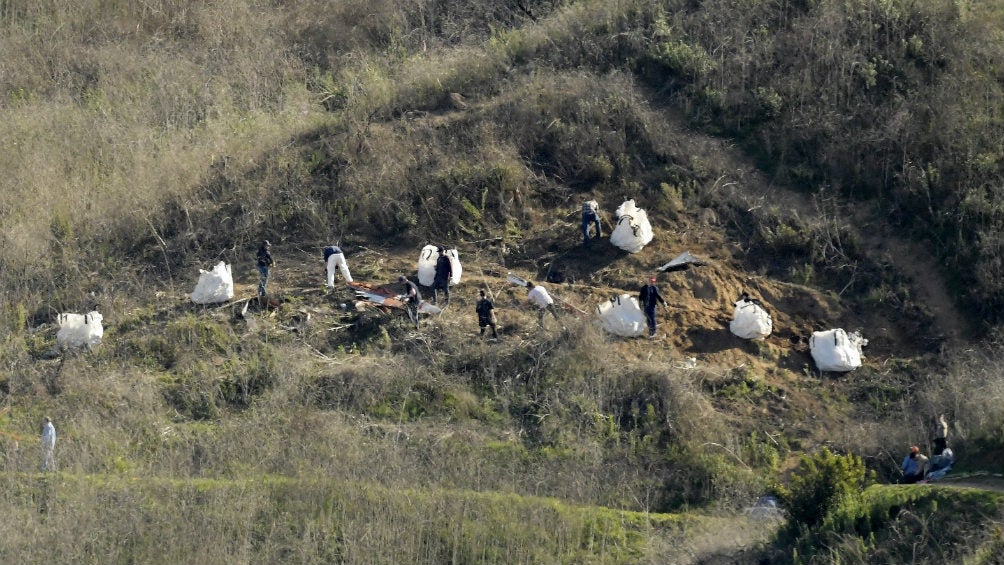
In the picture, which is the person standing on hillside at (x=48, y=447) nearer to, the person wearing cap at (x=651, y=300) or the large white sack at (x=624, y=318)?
the large white sack at (x=624, y=318)

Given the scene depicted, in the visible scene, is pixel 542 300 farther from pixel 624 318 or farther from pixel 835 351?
pixel 835 351

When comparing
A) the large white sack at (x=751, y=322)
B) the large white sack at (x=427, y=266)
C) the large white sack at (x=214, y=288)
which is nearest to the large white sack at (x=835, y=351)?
the large white sack at (x=751, y=322)

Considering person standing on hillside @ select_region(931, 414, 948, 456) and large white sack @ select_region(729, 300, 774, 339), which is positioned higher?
large white sack @ select_region(729, 300, 774, 339)

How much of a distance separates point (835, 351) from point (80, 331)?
9.39 meters

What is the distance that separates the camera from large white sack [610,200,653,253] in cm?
1744

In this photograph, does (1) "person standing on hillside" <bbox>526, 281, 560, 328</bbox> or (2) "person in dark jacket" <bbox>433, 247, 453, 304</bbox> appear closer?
(1) "person standing on hillside" <bbox>526, 281, 560, 328</bbox>

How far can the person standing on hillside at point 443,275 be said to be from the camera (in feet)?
54.5

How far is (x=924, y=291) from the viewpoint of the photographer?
17297mm

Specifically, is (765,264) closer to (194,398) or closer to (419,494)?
(419,494)

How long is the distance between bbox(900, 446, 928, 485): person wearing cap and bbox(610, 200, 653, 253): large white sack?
485cm

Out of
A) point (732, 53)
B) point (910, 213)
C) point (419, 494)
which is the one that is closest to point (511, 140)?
point (732, 53)

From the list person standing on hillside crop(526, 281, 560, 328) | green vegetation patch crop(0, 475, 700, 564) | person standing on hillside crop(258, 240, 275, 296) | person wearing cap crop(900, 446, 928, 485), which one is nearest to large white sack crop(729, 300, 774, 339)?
person standing on hillside crop(526, 281, 560, 328)

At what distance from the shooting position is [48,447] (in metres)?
14.8

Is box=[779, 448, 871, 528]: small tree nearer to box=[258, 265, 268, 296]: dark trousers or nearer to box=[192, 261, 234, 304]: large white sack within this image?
box=[258, 265, 268, 296]: dark trousers
